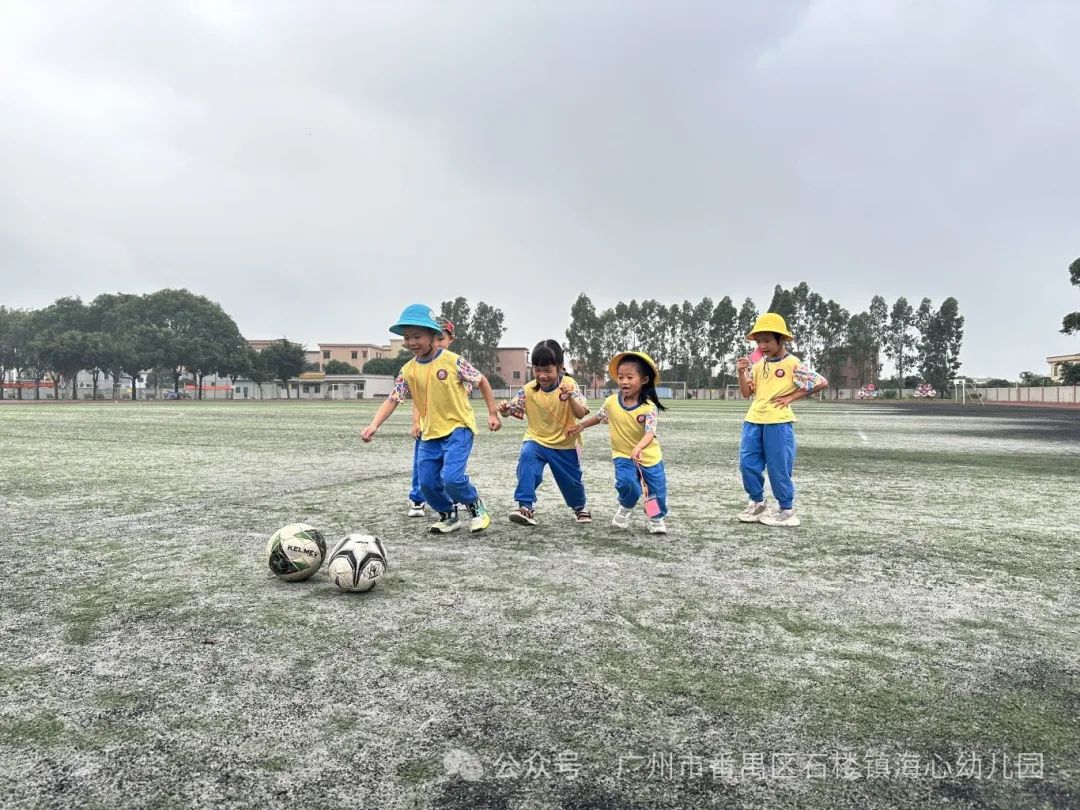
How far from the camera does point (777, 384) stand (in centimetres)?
582

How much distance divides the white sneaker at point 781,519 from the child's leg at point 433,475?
2.69 m

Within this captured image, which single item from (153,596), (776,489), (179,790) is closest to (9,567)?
(153,596)

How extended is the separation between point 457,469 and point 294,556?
168cm

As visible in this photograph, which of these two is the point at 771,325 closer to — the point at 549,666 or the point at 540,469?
the point at 540,469

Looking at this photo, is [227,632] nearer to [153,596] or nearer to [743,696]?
[153,596]

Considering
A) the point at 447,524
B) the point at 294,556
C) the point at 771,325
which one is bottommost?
the point at 447,524

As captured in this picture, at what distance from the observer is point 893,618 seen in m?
3.33

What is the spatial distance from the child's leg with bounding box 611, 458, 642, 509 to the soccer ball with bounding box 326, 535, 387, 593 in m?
2.44

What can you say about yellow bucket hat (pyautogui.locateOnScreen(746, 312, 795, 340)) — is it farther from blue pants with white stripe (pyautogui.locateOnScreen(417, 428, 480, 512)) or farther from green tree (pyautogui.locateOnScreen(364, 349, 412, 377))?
green tree (pyautogui.locateOnScreen(364, 349, 412, 377))

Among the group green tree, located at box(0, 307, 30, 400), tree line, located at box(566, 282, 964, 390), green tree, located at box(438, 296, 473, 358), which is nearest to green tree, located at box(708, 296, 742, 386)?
tree line, located at box(566, 282, 964, 390)

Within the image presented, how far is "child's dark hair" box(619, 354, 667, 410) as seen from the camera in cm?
562

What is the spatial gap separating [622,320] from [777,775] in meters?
100

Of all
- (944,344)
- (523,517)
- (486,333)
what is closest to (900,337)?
(944,344)

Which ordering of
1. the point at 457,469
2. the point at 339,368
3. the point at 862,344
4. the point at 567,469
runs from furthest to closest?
the point at 339,368, the point at 862,344, the point at 567,469, the point at 457,469
